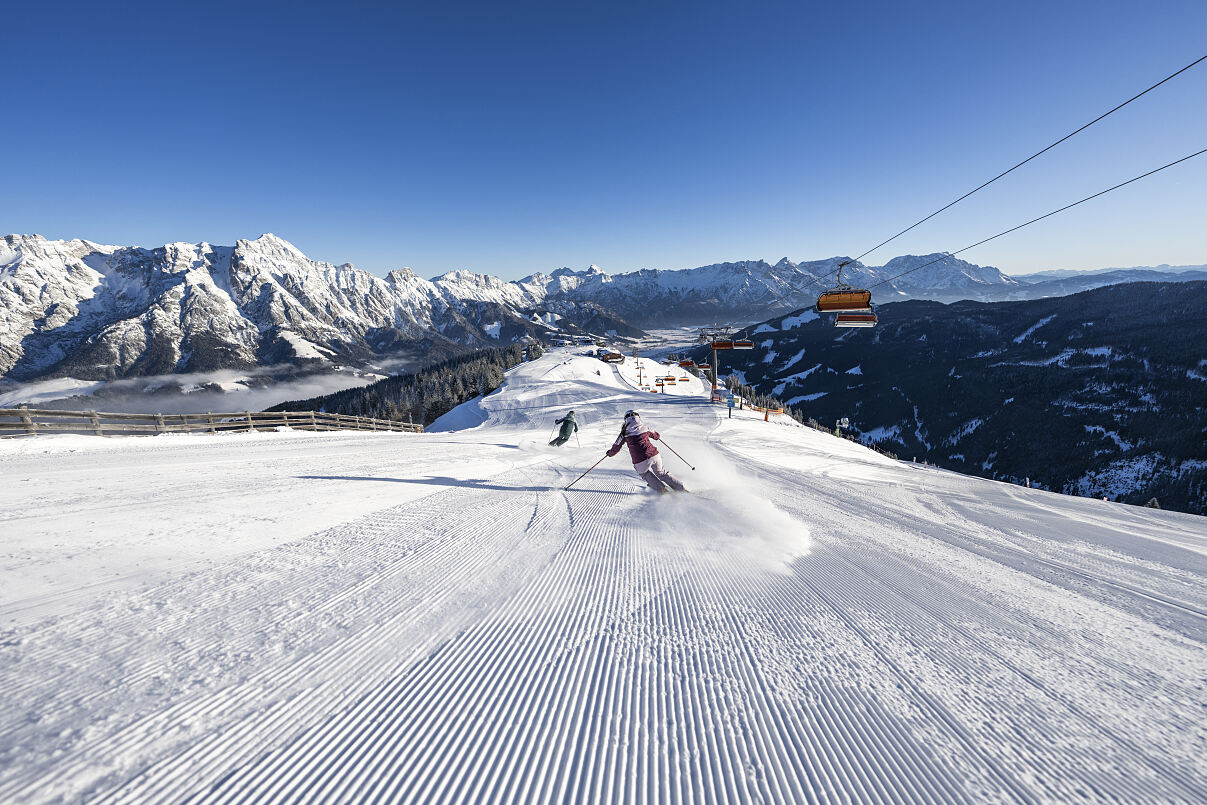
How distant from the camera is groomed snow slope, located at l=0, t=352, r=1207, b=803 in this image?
2342 millimetres

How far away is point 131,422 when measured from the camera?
49.1ft

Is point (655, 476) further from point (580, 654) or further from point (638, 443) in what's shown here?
point (580, 654)

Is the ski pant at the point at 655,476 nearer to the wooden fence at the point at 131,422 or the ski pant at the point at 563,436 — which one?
the ski pant at the point at 563,436

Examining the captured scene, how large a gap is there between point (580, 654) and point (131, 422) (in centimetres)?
1999

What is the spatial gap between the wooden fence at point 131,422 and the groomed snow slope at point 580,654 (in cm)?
810

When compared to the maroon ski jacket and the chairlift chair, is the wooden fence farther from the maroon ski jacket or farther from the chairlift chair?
the chairlift chair

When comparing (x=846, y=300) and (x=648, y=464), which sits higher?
(x=846, y=300)

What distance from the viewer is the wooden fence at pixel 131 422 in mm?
12297

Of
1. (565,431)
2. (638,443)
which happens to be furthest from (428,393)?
(638,443)

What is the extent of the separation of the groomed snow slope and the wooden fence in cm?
810

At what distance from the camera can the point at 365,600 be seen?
414cm

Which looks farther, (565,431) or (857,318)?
(857,318)

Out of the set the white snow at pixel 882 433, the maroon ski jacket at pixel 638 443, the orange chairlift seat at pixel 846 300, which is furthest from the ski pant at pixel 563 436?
the white snow at pixel 882 433

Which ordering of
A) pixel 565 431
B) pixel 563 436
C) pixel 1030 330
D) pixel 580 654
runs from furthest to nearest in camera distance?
pixel 1030 330, pixel 565 431, pixel 563 436, pixel 580 654
